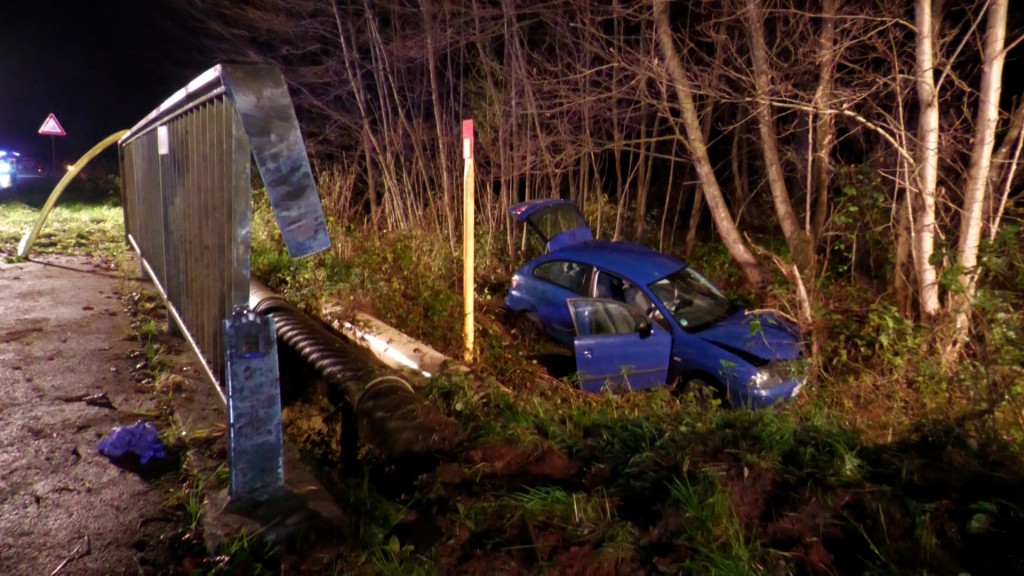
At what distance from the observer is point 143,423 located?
4617 mm

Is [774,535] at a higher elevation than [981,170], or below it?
below

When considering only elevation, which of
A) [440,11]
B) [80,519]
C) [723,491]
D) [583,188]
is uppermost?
[440,11]

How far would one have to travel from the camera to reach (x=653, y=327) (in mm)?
7406

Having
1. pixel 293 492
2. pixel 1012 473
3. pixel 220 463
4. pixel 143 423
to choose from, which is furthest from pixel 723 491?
pixel 143 423

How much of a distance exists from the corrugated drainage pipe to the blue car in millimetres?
2242

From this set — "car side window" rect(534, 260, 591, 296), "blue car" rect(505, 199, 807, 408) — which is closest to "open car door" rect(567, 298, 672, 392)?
"blue car" rect(505, 199, 807, 408)

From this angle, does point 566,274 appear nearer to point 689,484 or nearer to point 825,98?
point 825,98

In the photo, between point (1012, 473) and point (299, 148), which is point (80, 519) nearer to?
point (299, 148)

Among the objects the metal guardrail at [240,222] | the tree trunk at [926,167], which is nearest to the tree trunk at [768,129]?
the tree trunk at [926,167]

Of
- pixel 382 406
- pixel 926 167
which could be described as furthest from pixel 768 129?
pixel 382 406

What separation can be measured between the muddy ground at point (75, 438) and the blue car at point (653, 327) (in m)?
3.43

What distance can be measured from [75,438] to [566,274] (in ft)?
18.2

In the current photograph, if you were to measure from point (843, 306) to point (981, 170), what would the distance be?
1880 millimetres

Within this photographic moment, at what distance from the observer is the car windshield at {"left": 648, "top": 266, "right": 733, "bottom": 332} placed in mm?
7820
